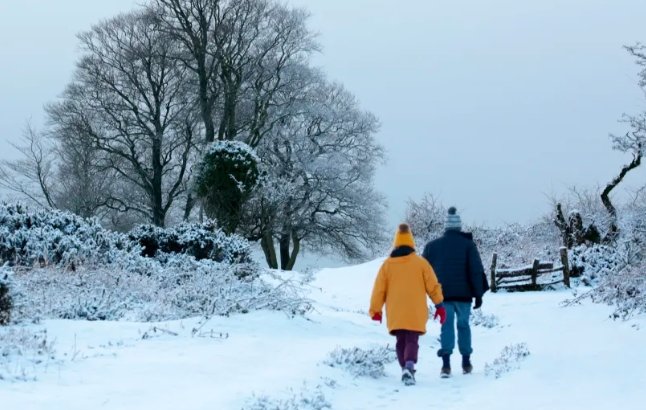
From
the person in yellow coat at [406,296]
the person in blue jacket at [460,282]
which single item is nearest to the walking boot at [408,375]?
the person in yellow coat at [406,296]

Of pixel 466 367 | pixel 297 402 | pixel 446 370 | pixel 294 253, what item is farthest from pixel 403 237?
pixel 294 253

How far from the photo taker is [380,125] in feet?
119

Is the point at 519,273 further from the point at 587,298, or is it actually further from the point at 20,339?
the point at 20,339

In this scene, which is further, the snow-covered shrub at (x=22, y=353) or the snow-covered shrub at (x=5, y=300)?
the snow-covered shrub at (x=5, y=300)

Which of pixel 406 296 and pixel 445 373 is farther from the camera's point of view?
pixel 445 373

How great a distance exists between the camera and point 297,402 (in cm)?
616

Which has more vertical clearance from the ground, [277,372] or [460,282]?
[460,282]

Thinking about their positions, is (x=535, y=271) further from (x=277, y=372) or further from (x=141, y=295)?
(x=277, y=372)

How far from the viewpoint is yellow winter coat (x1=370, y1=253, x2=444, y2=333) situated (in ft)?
25.6

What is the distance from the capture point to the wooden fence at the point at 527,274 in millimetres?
19203

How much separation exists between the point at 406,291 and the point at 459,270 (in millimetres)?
949

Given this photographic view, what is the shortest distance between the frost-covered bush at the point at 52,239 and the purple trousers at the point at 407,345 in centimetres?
691

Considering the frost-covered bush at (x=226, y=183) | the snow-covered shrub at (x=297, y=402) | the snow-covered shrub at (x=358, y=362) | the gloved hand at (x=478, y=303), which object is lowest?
the snow-covered shrub at (x=297, y=402)

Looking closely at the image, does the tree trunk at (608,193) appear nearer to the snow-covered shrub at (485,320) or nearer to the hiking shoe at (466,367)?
the snow-covered shrub at (485,320)
